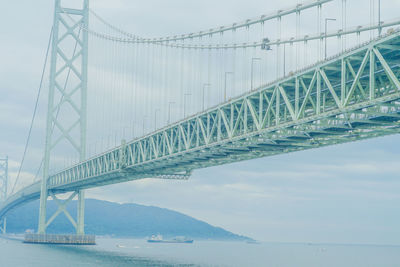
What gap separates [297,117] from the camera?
32969mm

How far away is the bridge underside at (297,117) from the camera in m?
28.8

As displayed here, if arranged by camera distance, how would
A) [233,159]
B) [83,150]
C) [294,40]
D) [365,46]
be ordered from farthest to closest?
1. [83,150]
2. [233,159]
3. [294,40]
4. [365,46]

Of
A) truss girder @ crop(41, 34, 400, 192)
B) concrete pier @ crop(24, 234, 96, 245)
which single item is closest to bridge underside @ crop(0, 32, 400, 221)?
truss girder @ crop(41, 34, 400, 192)

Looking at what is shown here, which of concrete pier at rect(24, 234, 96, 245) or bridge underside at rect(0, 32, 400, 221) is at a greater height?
bridge underside at rect(0, 32, 400, 221)

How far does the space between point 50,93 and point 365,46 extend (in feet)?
207

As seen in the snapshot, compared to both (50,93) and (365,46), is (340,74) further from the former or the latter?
(50,93)

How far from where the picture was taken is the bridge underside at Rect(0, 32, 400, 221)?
2883cm

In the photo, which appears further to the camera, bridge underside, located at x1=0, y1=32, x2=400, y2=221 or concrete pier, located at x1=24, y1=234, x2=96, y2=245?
concrete pier, located at x1=24, y1=234, x2=96, y2=245

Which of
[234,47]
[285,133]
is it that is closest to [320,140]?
[285,133]

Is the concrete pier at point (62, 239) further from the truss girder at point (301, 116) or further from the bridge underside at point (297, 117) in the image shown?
the truss girder at point (301, 116)

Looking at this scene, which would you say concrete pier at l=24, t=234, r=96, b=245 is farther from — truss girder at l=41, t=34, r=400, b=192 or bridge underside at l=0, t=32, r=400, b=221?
truss girder at l=41, t=34, r=400, b=192

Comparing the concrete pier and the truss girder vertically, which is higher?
the truss girder

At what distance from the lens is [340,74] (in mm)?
32156

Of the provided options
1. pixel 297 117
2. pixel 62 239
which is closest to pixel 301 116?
pixel 297 117
